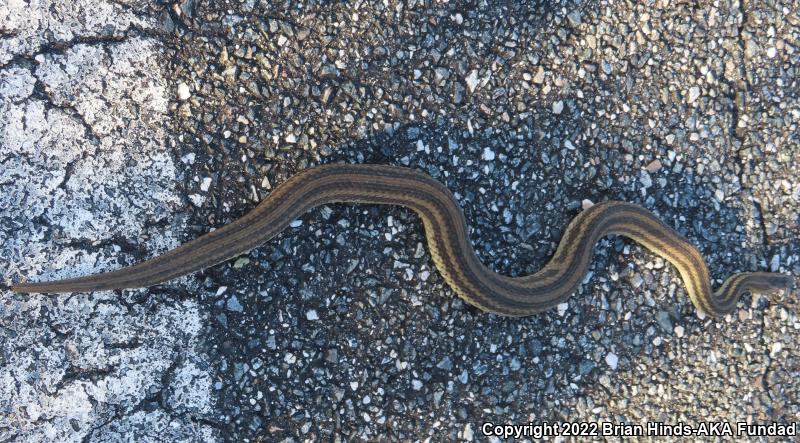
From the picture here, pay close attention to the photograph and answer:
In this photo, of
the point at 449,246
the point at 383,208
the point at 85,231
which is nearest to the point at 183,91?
the point at 85,231

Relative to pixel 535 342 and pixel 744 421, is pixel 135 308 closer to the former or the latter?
pixel 535 342

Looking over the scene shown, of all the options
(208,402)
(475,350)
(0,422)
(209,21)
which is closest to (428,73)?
(209,21)

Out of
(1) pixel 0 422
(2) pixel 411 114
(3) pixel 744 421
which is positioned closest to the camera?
(1) pixel 0 422

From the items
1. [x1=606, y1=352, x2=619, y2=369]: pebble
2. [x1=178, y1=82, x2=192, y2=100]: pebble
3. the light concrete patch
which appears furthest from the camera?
[x1=606, y1=352, x2=619, y2=369]: pebble

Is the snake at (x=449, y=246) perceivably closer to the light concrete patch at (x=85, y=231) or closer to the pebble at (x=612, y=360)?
the light concrete patch at (x=85, y=231)

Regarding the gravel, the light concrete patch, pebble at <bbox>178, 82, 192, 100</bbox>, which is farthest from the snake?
pebble at <bbox>178, 82, 192, 100</bbox>

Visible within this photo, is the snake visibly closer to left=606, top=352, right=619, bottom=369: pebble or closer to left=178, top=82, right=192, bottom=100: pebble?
left=606, top=352, right=619, bottom=369: pebble
